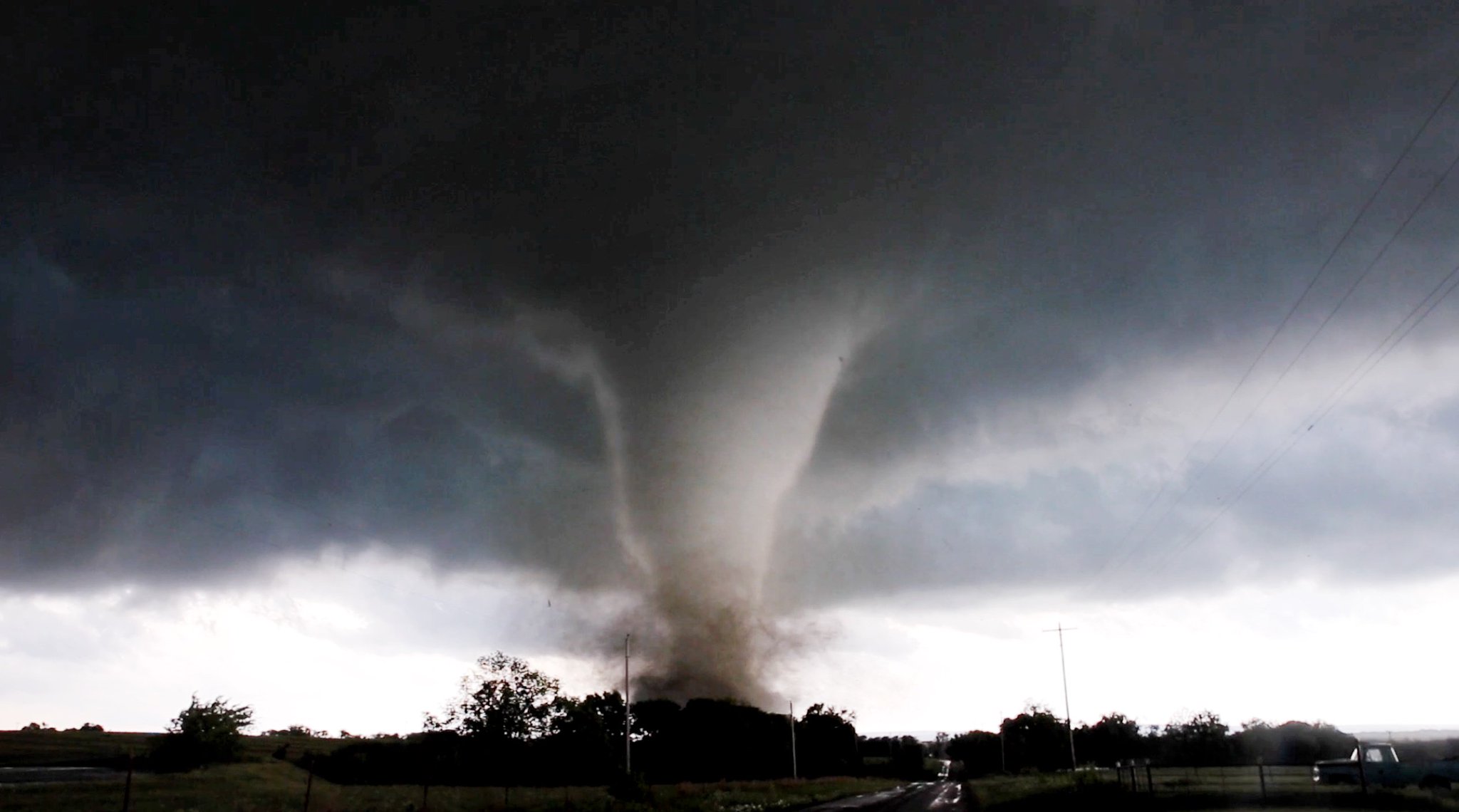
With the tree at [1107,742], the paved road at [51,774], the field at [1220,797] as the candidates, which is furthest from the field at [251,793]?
the tree at [1107,742]

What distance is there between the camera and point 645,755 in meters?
124

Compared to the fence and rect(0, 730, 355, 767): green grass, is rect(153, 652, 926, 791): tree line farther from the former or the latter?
the fence

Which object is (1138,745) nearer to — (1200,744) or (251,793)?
(1200,744)

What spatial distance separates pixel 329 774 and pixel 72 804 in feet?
111

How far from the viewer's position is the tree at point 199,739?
46.3 m

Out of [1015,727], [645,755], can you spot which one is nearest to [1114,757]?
[1015,727]

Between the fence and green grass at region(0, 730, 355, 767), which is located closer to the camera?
the fence

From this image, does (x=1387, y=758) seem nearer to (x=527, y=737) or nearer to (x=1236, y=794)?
(x=1236, y=794)

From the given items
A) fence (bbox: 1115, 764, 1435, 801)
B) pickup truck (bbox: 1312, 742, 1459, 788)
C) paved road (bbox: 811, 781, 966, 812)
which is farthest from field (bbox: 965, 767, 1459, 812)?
paved road (bbox: 811, 781, 966, 812)

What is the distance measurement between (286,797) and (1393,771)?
48.8 m

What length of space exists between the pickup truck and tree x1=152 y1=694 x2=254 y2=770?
5237cm

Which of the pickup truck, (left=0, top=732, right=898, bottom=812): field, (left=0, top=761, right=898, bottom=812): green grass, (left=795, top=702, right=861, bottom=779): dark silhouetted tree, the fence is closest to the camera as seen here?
(left=0, top=761, right=898, bottom=812): green grass

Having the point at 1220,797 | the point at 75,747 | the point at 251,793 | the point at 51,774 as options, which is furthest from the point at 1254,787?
the point at 75,747

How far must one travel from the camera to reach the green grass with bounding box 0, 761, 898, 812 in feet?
103
